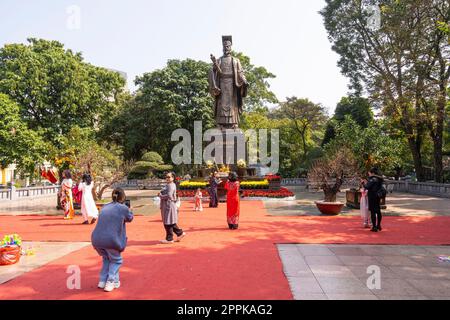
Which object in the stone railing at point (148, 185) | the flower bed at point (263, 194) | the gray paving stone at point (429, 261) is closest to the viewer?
the gray paving stone at point (429, 261)

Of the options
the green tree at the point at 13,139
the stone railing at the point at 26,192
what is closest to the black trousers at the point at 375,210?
the stone railing at the point at 26,192

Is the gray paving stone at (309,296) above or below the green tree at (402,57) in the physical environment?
below

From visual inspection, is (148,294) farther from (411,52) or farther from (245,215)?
(411,52)

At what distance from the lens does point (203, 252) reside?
26.1 feet

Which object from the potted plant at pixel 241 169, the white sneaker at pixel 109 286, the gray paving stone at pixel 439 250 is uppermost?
the potted plant at pixel 241 169

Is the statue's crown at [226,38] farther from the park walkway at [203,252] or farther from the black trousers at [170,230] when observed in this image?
the black trousers at [170,230]

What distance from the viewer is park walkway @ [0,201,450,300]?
541cm

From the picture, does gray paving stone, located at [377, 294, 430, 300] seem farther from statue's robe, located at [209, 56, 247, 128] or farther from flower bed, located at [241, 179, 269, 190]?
statue's robe, located at [209, 56, 247, 128]

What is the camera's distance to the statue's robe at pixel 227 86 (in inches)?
959

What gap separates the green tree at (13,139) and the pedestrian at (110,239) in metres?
23.6

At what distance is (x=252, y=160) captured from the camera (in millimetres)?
43656

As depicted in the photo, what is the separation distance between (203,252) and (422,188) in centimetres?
2466

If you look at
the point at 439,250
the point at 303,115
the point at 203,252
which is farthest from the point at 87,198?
the point at 303,115

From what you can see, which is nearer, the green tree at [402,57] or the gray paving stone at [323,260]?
the gray paving stone at [323,260]
